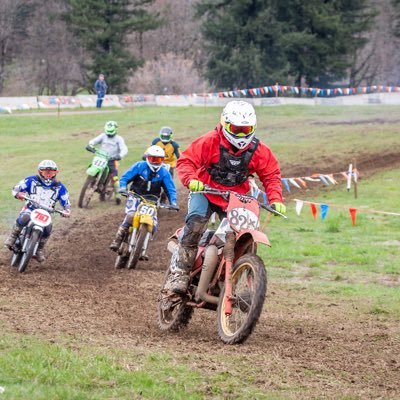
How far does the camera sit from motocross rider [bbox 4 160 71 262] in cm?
1455

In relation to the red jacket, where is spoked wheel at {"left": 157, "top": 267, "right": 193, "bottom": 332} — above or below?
below

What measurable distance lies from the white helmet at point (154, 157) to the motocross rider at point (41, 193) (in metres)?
1.51

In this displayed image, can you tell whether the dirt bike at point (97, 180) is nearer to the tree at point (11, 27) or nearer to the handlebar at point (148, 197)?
the handlebar at point (148, 197)

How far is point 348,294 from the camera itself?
42.1ft

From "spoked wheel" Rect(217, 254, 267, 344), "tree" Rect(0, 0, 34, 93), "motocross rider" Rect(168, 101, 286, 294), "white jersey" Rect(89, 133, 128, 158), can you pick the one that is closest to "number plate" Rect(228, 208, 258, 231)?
"spoked wheel" Rect(217, 254, 267, 344)

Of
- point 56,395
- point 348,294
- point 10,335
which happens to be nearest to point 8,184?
Answer: point 348,294

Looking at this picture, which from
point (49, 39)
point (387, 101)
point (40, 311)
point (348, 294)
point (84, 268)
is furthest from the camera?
point (49, 39)

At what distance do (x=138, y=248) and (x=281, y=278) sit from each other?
2308mm

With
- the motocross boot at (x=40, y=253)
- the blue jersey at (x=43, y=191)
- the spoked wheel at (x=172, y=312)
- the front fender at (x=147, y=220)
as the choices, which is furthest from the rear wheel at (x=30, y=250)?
the spoked wheel at (x=172, y=312)

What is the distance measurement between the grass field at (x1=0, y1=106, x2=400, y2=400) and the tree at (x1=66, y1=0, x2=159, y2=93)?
1993 cm

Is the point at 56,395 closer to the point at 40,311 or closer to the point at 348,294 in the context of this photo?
the point at 40,311

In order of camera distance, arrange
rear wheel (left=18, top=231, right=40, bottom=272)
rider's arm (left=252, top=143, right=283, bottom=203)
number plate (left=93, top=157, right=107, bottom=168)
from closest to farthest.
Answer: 1. rider's arm (left=252, top=143, right=283, bottom=203)
2. rear wheel (left=18, top=231, right=40, bottom=272)
3. number plate (left=93, top=157, right=107, bottom=168)

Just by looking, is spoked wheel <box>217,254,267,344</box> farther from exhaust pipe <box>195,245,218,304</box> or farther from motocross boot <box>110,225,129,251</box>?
motocross boot <box>110,225,129,251</box>

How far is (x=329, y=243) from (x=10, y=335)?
10222mm
